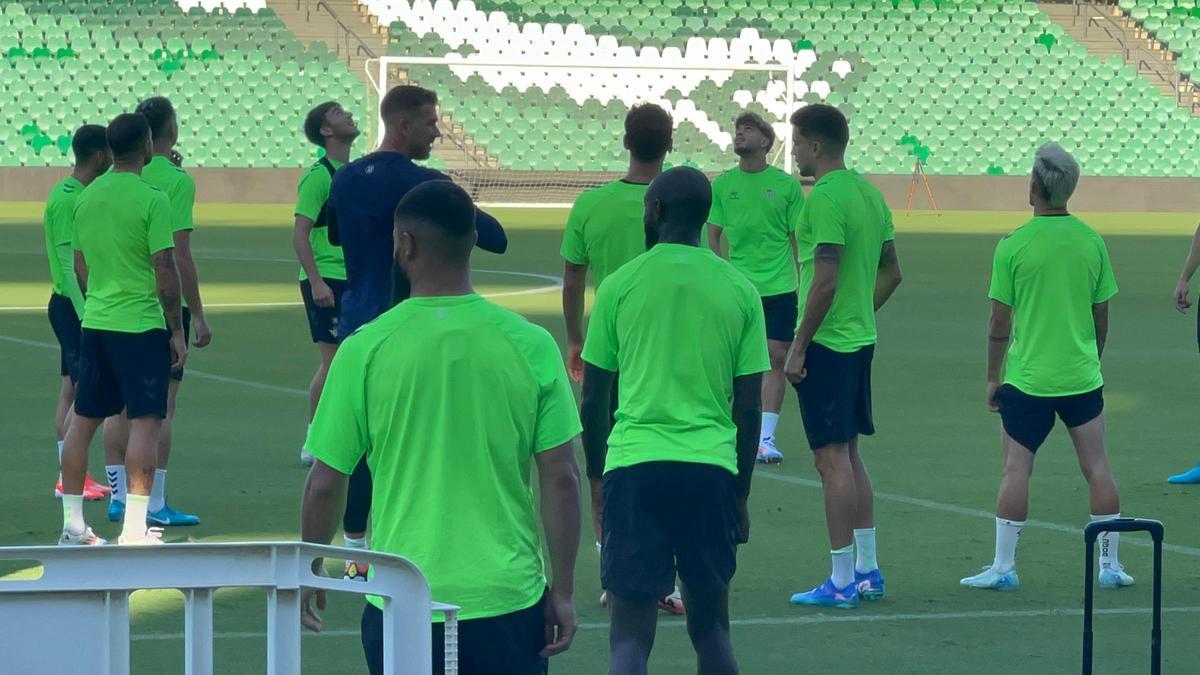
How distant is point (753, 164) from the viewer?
34.7 ft

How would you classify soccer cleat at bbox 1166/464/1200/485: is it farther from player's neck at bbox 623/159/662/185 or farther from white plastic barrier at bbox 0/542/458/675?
white plastic barrier at bbox 0/542/458/675

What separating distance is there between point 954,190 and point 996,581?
34.8m

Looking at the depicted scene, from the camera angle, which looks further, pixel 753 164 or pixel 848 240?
pixel 753 164

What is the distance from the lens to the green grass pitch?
6570 mm

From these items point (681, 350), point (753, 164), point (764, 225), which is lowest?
point (681, 350)

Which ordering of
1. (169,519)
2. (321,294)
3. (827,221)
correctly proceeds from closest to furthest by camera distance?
(827,221), (169,519), (321,294)

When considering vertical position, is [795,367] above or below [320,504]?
above

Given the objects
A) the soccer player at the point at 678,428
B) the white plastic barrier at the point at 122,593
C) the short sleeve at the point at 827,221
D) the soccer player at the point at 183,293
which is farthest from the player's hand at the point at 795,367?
the white plastic barrier at the point at 122,593

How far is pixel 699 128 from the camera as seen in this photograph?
4303 cm

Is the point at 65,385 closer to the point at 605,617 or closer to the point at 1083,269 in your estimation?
the point at 605,617

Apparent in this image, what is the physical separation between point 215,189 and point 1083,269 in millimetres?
35391

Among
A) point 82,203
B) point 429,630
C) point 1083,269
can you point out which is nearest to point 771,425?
point 1083,269

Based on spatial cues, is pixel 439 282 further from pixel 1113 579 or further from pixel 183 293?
pixel 183 293

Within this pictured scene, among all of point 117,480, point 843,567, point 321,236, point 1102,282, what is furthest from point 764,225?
point 117,480
